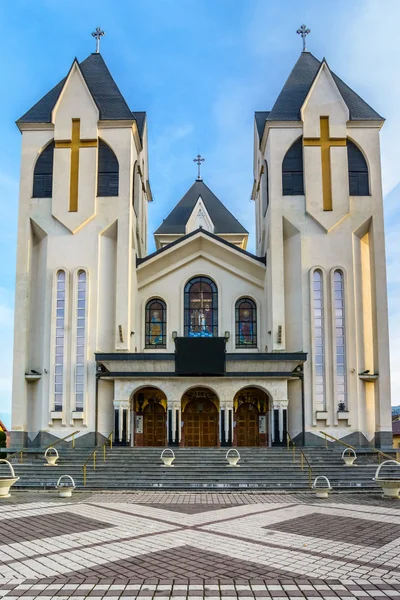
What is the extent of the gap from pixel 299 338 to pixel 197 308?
5507 millimetres

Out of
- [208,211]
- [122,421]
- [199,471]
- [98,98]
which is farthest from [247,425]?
[208,211]

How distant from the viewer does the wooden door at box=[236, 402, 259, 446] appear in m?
26.6

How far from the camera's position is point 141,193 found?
32.5m

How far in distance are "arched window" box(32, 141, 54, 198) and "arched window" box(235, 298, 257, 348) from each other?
10.6 m

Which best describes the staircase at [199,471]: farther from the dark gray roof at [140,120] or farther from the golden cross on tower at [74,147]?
the dark gray roof at [140,120]

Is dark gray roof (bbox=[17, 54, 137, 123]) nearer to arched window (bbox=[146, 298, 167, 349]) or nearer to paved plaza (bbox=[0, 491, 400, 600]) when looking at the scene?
arched window (bbox=[146, 298, 167, 349])

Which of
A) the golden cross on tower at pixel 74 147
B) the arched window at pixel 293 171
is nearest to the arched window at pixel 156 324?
the golden cross on tower at pixel 74 147

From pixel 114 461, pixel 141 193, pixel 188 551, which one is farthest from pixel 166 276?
pixel 188 551

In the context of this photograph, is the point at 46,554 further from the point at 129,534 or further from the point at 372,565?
the point at 372,565

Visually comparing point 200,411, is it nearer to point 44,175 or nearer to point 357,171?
point 44,175

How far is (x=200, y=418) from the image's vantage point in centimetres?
2680

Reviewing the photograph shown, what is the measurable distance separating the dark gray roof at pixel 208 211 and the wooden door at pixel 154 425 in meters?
16.2

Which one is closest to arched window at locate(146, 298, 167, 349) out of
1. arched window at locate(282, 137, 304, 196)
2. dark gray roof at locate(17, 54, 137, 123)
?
arched window at locate(282, 137, 304, 196)

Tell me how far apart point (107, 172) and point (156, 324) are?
25.0ft
